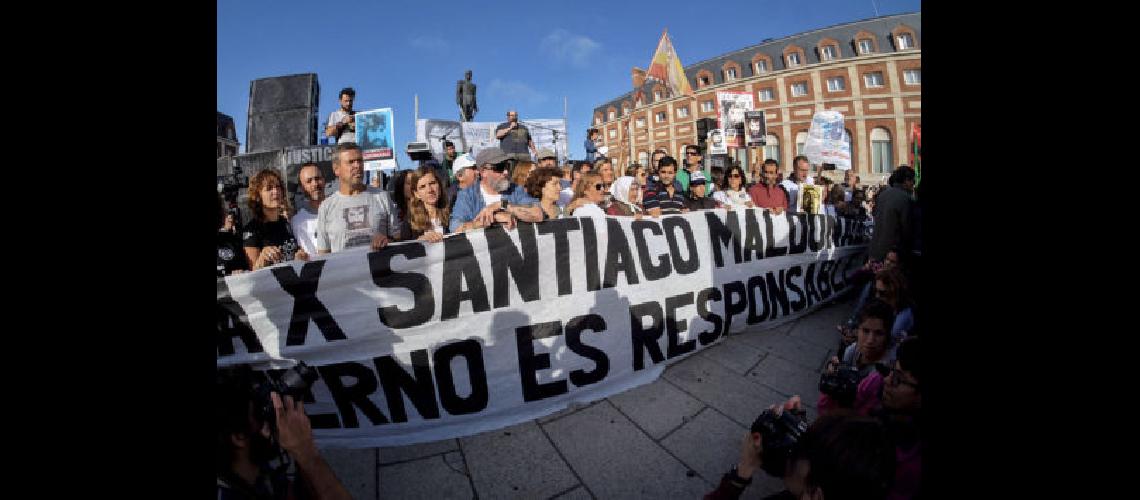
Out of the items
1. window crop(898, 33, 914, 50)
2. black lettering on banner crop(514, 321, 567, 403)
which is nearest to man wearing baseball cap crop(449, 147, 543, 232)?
black lettering on banner crop(514, 321, 567, 403)

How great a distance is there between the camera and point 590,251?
3475 millimetres

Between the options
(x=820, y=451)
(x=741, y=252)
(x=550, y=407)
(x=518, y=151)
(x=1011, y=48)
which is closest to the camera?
(x=1011, y=48)

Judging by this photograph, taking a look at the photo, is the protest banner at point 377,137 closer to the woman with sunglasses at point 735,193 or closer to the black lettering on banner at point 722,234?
the woman with sunglasses at point 735,193

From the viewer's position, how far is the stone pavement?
91.0 inches

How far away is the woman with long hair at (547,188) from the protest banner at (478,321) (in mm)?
453

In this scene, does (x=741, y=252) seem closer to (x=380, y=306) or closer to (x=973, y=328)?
(x=380, y=306)

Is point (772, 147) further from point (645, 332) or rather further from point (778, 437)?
point (778, 437)

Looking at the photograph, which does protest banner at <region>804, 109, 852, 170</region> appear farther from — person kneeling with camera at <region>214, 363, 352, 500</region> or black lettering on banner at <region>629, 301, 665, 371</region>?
person kneeling with camera at <region>214, 363, 352, 500</region>

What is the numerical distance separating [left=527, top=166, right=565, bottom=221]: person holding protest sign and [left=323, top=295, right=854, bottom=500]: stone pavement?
171 centimetres

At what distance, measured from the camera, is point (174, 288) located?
0.66m

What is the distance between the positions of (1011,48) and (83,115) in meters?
1.28

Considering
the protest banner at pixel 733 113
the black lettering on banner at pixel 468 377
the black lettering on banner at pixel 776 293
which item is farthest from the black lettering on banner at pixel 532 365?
the protest banner at pixel 733 113

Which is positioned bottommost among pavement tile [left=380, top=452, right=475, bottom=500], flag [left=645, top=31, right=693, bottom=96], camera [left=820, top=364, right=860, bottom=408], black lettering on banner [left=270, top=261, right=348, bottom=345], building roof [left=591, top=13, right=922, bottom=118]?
pavement tile [left=380, top=452, right=475, bottom=500]

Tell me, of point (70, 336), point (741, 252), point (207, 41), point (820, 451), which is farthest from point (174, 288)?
point (741, 252)
